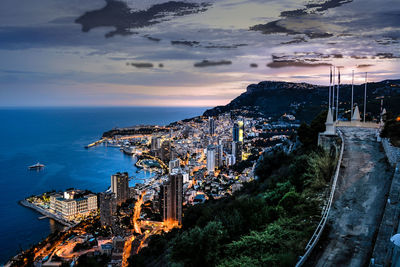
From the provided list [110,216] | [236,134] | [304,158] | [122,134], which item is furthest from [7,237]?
[122,134]

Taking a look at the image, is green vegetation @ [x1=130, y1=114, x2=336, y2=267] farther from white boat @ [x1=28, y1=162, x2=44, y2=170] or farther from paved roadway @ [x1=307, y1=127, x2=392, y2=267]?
white boat @ [x1=28, y1=162, x2=44, y2=170]

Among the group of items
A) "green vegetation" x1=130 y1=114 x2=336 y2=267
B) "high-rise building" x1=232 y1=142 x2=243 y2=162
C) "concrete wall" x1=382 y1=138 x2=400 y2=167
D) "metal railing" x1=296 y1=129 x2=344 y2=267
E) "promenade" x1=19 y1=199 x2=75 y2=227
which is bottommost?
"promenade" x1=19 y1=199 x2=75 y2=227

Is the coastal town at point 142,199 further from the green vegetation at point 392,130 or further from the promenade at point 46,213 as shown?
the green vegetation at point 392,130

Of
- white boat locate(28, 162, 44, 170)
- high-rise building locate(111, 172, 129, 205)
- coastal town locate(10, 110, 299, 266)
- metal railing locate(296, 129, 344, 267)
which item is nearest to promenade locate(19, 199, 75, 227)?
coastal town locate(10, 110, 299, 266)

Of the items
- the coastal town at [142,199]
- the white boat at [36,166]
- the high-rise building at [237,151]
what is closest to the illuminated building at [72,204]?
the coastal town at [142,199]

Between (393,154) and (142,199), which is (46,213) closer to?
(142,199)

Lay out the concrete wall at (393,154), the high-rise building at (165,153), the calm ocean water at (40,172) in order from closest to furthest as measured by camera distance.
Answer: the concrete wall at (393,154) < the calm ocean water at (40,172) < the high-rise building at (165,153)

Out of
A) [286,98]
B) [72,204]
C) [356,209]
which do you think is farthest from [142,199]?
[286,98]
